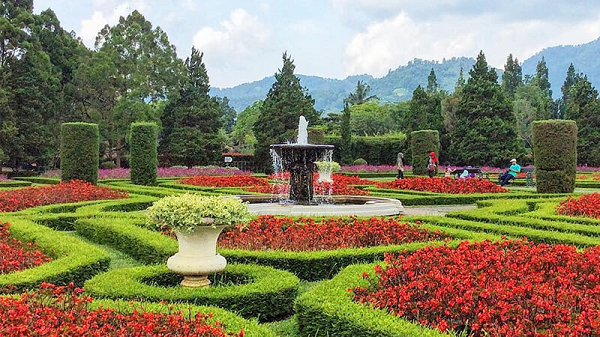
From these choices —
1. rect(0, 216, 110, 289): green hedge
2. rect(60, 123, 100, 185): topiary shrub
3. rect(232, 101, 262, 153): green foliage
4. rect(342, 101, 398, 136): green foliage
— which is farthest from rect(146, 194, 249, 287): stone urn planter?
rect(342, 101, 398, 136): green foliage

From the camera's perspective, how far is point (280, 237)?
764 centimetres

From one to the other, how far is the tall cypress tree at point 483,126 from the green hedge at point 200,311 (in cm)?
3478

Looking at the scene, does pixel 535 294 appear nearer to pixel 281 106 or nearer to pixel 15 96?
pixel 15 96

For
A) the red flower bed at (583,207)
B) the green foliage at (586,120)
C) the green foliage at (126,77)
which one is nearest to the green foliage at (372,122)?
the green foliage at (586,120)

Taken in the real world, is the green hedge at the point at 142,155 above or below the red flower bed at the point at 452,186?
above

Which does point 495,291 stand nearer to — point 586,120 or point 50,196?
point 50,196

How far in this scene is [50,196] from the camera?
12609 millimetres

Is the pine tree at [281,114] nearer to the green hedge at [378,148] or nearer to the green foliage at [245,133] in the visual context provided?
the green hedge at [378,148]

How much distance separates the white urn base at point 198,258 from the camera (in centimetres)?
530

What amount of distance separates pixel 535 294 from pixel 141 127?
56.9 feet

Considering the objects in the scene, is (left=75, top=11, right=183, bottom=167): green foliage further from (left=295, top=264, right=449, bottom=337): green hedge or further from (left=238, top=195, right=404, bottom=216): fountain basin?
(left=295, top=264, right=449, bottom=337): green hedge

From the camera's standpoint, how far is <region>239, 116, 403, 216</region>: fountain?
1107 cm

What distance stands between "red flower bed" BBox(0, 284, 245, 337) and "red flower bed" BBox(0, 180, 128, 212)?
8.10 m

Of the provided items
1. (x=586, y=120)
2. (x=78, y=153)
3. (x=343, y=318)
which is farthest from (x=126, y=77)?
(x=343, y=318)
